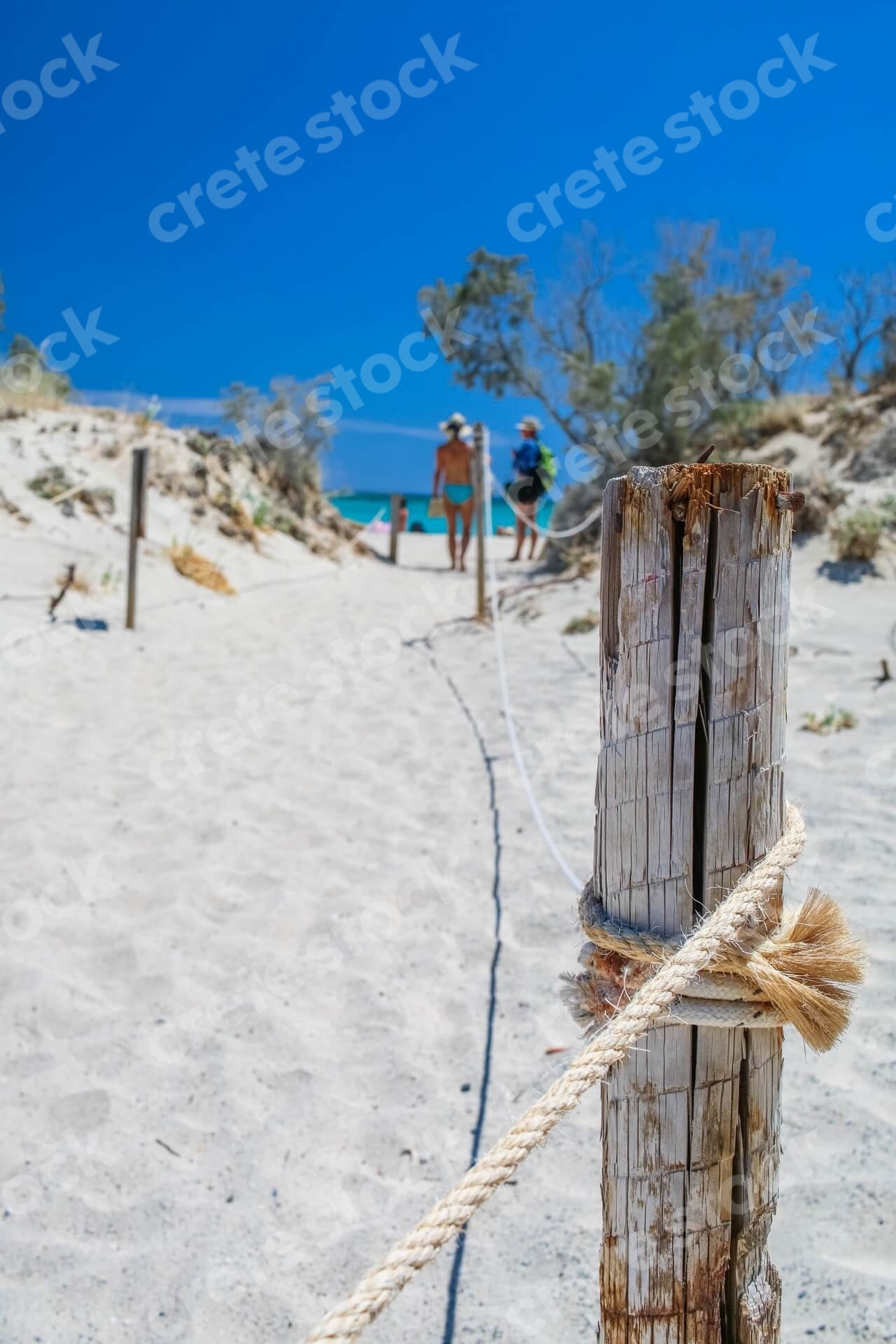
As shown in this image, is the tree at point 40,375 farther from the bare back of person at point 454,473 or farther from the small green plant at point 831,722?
the small green plant at point 831,722

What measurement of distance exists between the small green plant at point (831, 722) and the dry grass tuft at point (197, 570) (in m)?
5.76

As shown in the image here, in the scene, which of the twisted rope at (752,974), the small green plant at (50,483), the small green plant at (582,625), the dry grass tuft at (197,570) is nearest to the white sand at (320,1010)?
the twisted rope at (752,974)

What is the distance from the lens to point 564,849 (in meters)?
3.84

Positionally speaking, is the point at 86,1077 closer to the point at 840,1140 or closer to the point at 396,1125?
the point at 396,1125

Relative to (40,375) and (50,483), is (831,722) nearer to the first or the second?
(50,483)

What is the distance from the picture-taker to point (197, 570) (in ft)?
28.9

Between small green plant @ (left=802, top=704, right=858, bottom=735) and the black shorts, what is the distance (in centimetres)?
690

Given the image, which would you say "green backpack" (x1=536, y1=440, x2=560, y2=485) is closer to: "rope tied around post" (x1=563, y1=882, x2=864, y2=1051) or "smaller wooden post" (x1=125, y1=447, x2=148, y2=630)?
"smaller wooden post" (x1=125, y1=447, x2=148, y2=630)

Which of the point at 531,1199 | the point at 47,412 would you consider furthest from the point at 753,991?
the point at 47,412

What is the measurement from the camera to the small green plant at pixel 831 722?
455cm

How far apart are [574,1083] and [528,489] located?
10535 millimetres

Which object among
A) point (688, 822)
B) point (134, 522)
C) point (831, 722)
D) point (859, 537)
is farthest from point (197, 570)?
point (688, 822)

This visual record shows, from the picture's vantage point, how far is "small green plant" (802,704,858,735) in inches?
179

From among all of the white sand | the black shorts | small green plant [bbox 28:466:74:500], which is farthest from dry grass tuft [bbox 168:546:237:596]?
the black shorts
